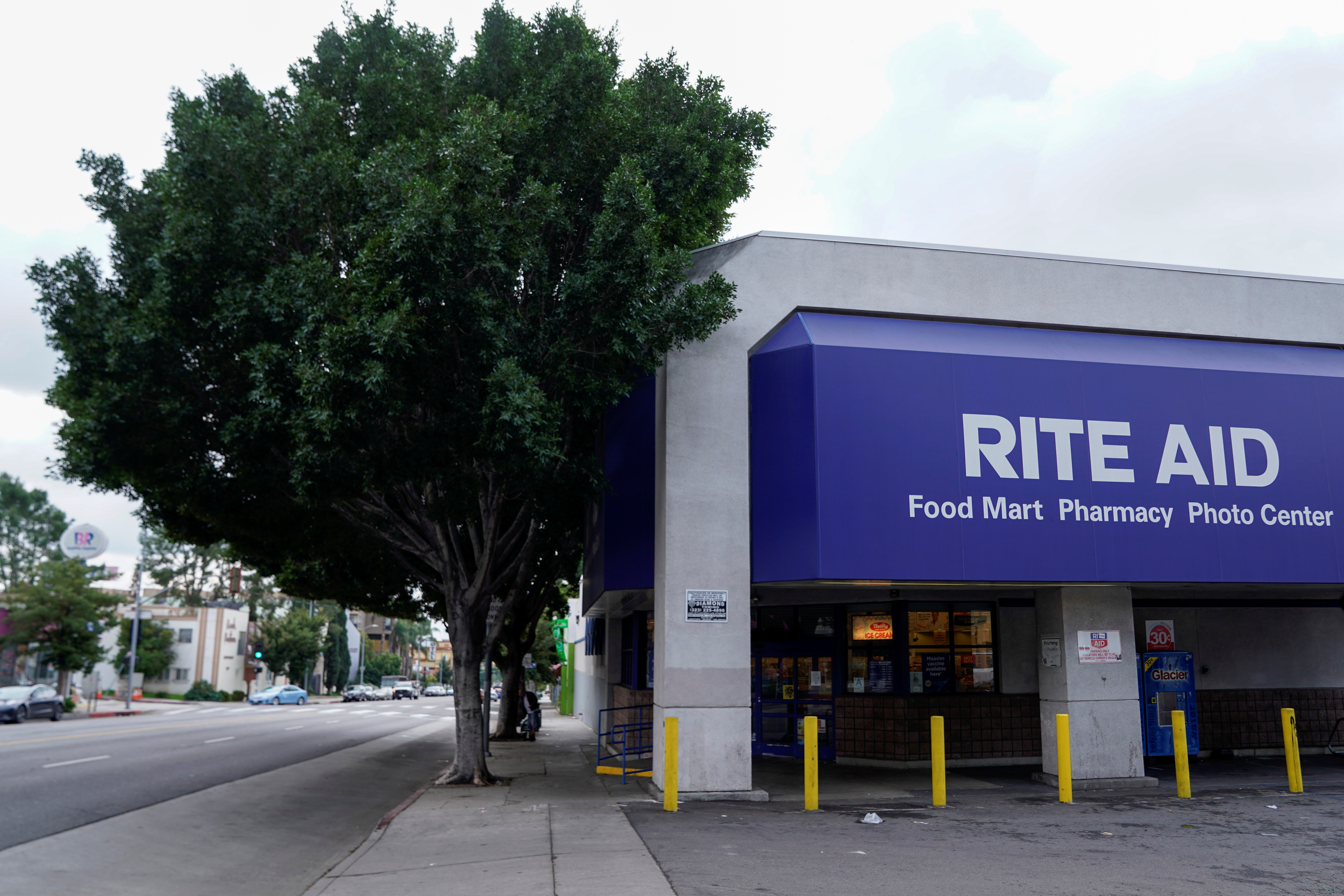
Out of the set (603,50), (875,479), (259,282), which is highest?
(603,50)

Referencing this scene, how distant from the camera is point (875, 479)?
1262cm

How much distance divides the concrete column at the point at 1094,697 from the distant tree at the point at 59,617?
4781cm

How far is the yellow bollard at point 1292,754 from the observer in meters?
12.8

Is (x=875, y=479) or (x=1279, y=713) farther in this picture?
(x=1279, y=713)

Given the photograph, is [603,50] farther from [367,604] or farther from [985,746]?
[367,604]

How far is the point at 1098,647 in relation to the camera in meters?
13.7

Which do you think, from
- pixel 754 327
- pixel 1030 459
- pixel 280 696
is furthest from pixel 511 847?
pixel 280 696

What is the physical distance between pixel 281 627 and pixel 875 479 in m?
74.9

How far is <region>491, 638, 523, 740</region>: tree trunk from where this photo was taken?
27.7 m

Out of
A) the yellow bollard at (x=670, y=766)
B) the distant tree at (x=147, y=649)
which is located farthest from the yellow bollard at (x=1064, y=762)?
the distant tree at (x=147, y=649)

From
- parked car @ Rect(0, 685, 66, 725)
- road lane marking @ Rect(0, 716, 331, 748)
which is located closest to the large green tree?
road lane marking @ Rect(0, 716, 331, 748)

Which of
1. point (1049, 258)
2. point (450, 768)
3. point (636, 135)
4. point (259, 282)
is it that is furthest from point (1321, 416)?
point (259, 282)

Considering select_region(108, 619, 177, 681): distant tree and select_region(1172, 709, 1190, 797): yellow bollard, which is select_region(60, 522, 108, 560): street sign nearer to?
select_region(108, 619, 177, 681): distant tree

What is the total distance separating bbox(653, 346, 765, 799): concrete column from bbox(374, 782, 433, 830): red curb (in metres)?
3.69
